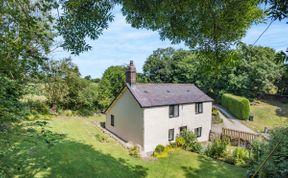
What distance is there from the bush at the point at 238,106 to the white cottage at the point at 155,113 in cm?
894

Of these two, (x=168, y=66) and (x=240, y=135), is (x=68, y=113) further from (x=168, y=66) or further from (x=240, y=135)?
(x=168, y=66)

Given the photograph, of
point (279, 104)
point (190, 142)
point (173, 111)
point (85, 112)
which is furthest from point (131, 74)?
point (279, 104)

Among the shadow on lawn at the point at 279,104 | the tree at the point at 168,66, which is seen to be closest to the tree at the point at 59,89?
the tree at the point at 168,66

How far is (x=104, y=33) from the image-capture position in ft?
A: 16.3

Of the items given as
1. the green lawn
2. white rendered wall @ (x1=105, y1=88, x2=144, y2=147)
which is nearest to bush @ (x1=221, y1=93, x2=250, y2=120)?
the green lawn

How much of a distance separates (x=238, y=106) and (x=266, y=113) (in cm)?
491

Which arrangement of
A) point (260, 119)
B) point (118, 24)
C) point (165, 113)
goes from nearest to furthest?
1. point (118, 24)
2. point (165, 113)
3. point (260, 119)

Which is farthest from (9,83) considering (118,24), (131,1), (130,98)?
(130,98)

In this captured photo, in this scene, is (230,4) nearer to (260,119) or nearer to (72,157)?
(72,157)

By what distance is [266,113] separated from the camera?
33.1 metres

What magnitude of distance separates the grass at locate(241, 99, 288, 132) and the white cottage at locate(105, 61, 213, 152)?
384 inches

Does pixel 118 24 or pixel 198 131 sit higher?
pixel 118 24

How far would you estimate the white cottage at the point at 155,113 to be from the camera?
63.8 feet

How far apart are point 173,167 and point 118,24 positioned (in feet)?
39.2
